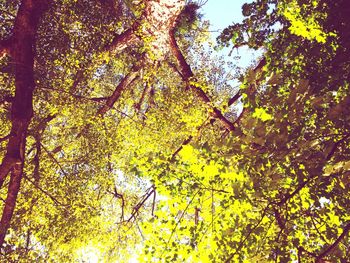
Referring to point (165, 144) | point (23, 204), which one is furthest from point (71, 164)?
point (165, 144)

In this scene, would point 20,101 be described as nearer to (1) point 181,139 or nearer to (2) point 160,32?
(2) point 160,32

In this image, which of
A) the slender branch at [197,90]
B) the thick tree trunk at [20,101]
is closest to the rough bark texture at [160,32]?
the slender branch at [197,90]

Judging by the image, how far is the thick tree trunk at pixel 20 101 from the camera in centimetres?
572

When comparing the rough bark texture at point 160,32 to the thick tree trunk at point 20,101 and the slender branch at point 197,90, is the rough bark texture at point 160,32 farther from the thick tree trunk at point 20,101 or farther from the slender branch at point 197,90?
the thick tree trunk at point 20,101

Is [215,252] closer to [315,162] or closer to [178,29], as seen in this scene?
[315,162]

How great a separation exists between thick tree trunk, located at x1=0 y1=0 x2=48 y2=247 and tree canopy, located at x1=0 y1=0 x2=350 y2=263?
3 centimetres

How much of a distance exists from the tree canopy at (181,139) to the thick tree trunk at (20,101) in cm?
3

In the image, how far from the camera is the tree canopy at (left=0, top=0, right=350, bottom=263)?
329cm

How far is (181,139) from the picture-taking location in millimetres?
13094

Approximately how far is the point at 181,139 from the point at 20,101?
25.8 feet

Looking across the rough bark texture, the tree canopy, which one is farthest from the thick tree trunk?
the rough bark texture

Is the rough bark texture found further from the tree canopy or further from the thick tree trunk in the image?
the thick tree trunk

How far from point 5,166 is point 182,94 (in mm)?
7905

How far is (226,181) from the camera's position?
13.6 feet
